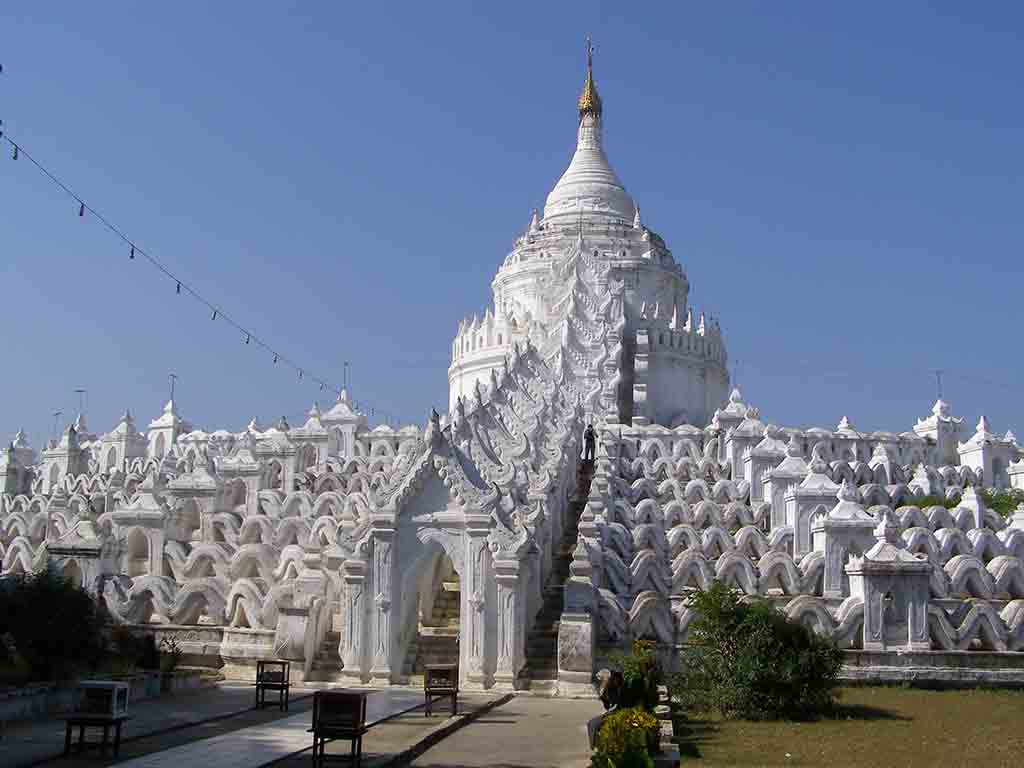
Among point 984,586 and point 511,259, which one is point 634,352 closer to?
point 511,259

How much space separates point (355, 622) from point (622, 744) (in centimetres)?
1194

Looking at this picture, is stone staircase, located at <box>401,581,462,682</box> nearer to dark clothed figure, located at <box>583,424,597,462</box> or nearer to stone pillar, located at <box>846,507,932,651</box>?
stone pillar, located at <box>846,507,932,651</box>

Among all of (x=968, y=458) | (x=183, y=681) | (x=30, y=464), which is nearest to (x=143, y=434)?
(x=30, y=464)

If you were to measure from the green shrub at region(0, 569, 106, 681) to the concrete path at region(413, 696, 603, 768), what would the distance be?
240 inches

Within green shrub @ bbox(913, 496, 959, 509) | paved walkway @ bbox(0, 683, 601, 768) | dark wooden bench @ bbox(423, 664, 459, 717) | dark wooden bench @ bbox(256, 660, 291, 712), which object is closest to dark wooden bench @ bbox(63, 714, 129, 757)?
paved walkway @ bbox(0, 683, 601, 768)

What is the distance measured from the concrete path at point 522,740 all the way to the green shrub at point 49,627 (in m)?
6.09

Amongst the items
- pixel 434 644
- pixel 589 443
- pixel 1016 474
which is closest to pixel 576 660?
pixel 434 644

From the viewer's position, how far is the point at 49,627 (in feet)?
56.7

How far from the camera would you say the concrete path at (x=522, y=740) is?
12383mm

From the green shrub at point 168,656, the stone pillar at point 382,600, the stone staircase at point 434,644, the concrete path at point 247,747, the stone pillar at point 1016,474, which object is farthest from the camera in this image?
the stone pillar at point 1016,474

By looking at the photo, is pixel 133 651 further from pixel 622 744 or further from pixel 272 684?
pixel 622 744

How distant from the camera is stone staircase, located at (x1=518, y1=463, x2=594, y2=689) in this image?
64.2 ft

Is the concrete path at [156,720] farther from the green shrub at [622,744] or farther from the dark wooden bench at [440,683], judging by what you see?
the green shrub at [622,744]

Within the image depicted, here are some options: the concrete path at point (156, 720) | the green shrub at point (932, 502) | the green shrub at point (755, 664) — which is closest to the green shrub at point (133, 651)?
the concrete path at point (156, 720)
